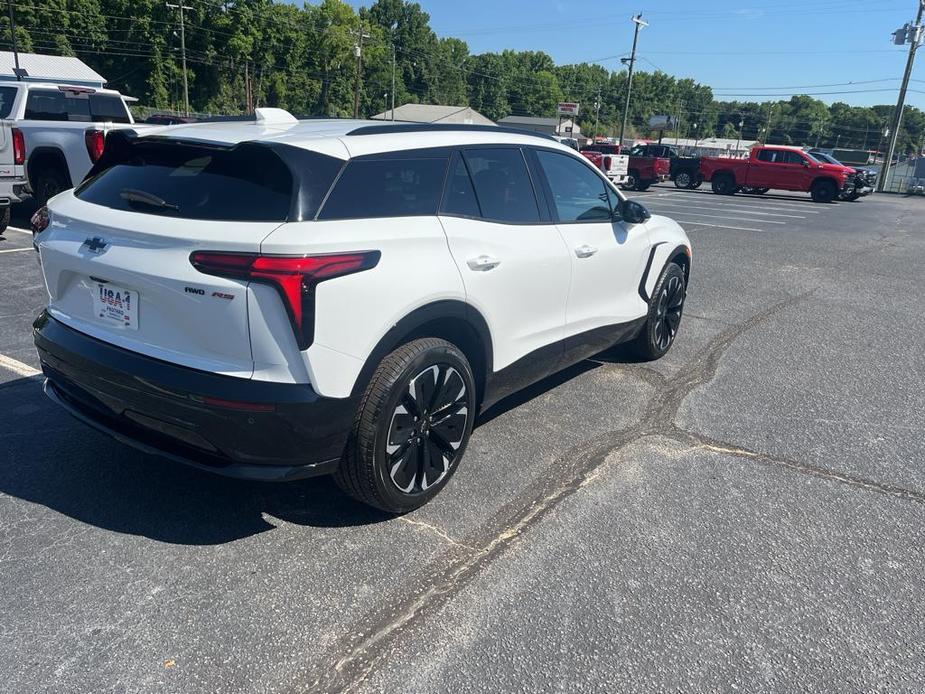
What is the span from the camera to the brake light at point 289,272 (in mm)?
2500

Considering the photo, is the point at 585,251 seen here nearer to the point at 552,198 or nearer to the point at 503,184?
the point at 552,198

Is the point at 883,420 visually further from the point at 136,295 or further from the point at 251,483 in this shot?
the point at 136,295

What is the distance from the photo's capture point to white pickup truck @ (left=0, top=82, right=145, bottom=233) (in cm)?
929

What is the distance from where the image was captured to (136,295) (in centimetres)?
277

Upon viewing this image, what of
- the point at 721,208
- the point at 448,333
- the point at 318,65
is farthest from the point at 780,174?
the point at 318,65

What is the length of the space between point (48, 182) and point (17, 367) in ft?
20.7

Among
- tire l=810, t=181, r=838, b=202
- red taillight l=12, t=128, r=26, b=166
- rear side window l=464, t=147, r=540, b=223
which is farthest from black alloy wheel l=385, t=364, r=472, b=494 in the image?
tire l=810, t=181, r=838, b=202

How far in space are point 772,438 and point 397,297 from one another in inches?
107

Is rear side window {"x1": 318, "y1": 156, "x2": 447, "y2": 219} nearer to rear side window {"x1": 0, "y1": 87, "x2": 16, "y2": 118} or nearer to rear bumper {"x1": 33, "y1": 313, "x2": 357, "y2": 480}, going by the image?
rear bumper {"x1": 33, "y1": 313, "x2": 357, "y2": 480}

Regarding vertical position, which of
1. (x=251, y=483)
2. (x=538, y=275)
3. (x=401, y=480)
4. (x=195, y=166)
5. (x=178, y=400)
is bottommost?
(x=251, y=483)

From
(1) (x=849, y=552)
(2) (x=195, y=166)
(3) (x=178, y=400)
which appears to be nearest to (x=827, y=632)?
(1) (x=849, y=552)

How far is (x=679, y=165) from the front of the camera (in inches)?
1210

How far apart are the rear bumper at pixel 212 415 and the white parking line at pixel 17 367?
1976mm

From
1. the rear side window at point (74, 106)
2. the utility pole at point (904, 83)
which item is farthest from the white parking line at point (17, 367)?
the utility pole at point (904, 83)
